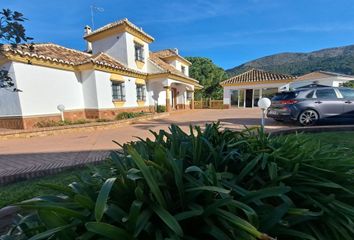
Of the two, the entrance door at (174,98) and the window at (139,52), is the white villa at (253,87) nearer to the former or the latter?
the entrance door at (174,98)

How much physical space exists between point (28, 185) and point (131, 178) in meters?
3.33

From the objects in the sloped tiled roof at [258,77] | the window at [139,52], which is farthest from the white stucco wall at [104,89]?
the sloped tiled roof at [258,77]

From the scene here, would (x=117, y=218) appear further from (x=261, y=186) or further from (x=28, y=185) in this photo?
(x=28, y=185)

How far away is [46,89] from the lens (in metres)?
10.5

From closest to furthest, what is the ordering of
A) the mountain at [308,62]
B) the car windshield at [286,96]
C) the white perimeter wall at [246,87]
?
the car windshield at [286,96] < the white perimeter wall at [246,87] < the mountain at [308,62]

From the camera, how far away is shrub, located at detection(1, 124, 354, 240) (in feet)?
3.57

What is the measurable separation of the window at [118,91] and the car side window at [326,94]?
471 inches

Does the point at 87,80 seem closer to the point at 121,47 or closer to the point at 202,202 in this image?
the point at 121,47

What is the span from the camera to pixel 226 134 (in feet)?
8.34

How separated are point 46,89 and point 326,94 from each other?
45.8ft

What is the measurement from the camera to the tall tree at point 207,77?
36.0 metres

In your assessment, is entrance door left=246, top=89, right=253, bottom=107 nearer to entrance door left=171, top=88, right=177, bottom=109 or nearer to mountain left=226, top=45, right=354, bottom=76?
entrance door left=171, top=88, right=177, bottom=109

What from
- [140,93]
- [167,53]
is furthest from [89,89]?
[167,53]

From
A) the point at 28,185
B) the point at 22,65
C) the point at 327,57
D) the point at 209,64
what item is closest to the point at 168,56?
the point at 22,65
